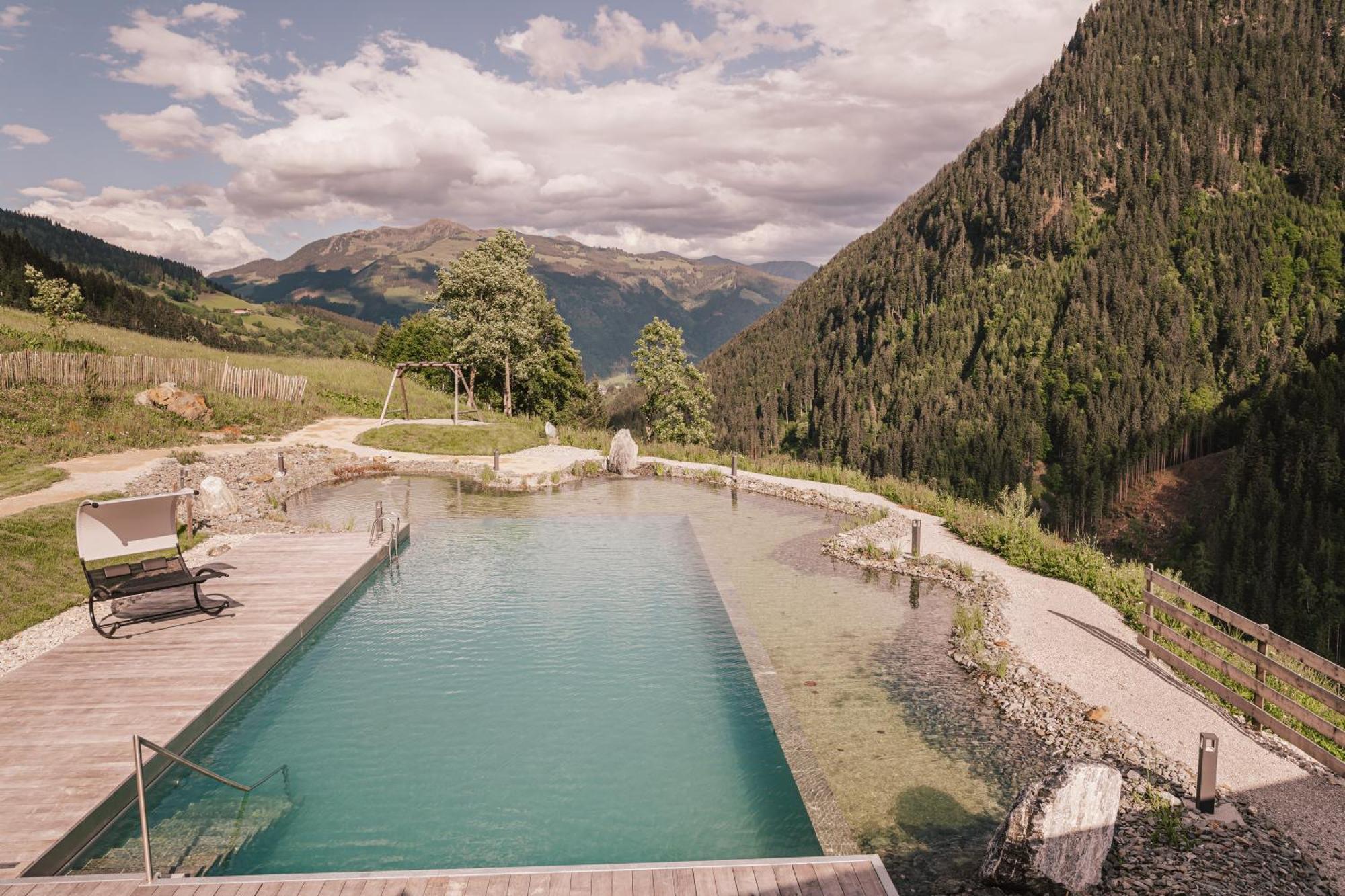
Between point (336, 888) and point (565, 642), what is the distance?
255 inches

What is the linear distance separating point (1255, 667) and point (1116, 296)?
6690 inches

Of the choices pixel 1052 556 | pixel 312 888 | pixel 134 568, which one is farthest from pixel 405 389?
pixel 312 888

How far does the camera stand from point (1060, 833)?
6.15 metres

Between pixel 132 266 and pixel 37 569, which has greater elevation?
pixel 132 266

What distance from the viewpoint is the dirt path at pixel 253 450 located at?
17656 mm

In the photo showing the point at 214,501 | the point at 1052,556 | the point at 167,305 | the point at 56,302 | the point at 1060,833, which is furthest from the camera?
the point at 167,305

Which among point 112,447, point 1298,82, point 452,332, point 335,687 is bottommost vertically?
point 335,687

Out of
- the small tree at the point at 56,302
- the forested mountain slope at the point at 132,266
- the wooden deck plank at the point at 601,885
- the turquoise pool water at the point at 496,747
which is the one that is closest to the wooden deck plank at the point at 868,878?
the turquoise pool water at the point at 496,747

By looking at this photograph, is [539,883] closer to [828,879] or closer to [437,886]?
[437,886]

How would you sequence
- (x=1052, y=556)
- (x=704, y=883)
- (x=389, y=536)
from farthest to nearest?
(x=389, y=536) < (x=1052, y=556) < (x=704, y=883)

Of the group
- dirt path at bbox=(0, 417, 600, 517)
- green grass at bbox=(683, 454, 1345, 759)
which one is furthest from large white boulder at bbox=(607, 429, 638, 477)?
green grass at bbox=(683, 454, 1345, 759)

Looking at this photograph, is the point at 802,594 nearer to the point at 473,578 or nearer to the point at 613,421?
the point at 473,578

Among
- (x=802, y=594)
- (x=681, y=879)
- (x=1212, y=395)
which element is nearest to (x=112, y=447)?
(x=802, y=594)

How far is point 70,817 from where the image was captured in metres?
6.28
